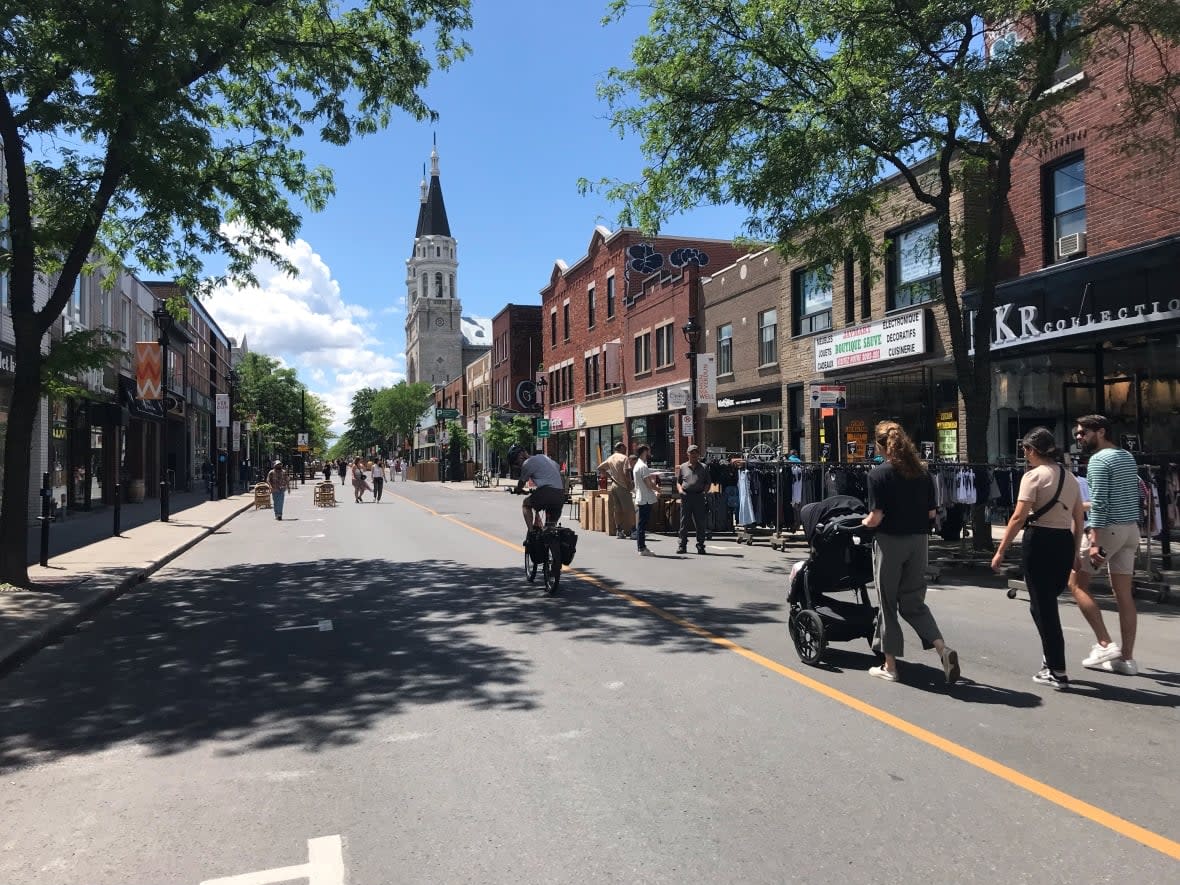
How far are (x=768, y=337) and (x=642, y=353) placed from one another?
36.8 ft

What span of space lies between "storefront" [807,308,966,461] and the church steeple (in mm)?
127008

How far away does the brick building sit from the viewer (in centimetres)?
3544

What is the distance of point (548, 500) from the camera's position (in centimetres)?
1087

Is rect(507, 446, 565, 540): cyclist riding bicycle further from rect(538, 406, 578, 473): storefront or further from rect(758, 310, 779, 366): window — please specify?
rect(538, 406, 578, 473): storefront

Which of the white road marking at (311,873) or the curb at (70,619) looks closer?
the white road marking at (311,873)

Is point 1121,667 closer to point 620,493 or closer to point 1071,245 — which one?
point 620,493

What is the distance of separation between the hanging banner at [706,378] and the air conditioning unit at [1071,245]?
12208 millimetres

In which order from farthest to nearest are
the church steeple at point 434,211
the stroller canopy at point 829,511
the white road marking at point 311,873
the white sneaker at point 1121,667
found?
the church steeple at point 434,211 < the stroller canopy at point 829,511 < the white sneaker at point 1121,667 < the white road marking at point 311,873

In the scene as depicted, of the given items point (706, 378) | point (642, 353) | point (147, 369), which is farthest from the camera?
point (642, 353)

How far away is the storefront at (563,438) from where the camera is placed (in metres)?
48.4

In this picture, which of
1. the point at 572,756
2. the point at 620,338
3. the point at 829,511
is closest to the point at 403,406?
the point at 620,338

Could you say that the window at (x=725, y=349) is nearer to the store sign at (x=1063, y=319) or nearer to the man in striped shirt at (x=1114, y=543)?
the store sign at (x=1063, y=319)

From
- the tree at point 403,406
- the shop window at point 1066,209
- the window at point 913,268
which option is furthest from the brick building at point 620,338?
the tree at point 403,406

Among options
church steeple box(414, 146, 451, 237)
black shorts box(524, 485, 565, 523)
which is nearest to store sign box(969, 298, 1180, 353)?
black shorts box(524, 485, 565, 523)
